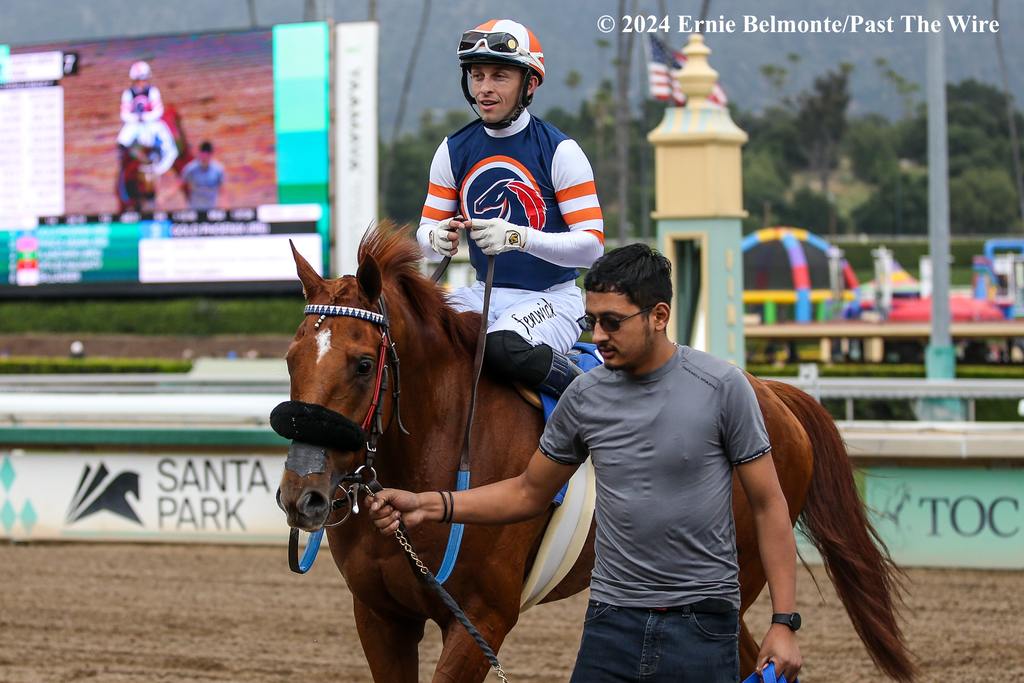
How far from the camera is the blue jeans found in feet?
8.68

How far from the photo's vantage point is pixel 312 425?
2955 millimetres

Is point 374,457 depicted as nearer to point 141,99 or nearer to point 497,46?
point 497,46

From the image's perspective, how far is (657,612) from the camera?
105 inches

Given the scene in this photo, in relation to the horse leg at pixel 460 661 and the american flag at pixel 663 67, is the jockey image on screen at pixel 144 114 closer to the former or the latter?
the american flag at pixel 663 67

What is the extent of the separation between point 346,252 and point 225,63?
8.87 ft

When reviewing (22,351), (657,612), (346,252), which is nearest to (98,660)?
(657,612)

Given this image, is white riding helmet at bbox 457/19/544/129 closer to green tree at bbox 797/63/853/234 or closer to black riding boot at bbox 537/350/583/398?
black riding boot at bbox 537/350/583/398

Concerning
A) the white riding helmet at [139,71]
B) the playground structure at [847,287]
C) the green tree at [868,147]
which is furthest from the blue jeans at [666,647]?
the green tree at [868,147]

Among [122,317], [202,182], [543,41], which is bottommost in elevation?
[122,317]

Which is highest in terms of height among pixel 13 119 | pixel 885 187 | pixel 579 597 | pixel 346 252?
pixel 885 187

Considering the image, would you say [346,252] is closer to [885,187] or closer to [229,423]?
[229,423]

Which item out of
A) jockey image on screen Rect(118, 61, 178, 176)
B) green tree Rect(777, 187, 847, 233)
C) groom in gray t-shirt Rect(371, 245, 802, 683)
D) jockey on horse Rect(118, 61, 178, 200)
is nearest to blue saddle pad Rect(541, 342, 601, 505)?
groom in gray t-shirt Rect(371, 245, 802, 683)

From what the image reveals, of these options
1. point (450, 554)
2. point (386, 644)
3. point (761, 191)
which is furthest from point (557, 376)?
point (761, 191)

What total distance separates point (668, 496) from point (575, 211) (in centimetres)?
143
